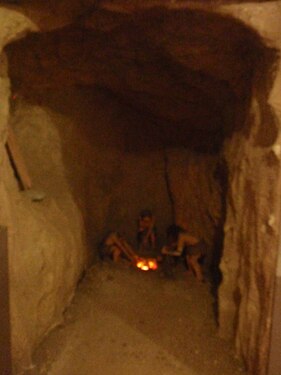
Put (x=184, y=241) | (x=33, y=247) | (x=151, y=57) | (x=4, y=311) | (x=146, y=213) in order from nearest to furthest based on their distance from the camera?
(x=4, y=311) < (x=33, y=247) < (x=151, y=57) < (x=184, y=241) < (x=146, y=213)

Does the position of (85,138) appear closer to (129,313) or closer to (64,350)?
(129,313)

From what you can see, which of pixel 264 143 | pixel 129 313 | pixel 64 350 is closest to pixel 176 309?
pixel 129 313

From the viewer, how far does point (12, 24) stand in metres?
1.77

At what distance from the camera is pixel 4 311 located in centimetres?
179

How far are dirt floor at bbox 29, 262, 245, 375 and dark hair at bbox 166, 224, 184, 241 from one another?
39 cm

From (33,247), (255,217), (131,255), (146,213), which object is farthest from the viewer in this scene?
(146,213)

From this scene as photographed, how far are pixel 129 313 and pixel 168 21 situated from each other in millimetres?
1833

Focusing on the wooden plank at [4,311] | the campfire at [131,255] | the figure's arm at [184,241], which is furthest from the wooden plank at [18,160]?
the figure's arm at [184,241]

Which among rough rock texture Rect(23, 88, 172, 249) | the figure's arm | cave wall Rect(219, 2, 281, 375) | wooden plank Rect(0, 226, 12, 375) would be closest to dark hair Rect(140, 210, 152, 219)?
rough rock texture Rect(23, 88, 172, 249)

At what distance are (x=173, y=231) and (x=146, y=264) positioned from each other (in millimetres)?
388

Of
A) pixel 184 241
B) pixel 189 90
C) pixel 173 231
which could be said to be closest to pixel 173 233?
pixel 173 231

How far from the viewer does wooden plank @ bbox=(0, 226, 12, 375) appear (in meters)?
1.73

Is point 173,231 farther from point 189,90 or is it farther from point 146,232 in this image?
point 189,90

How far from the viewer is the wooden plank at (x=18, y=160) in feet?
7.59
